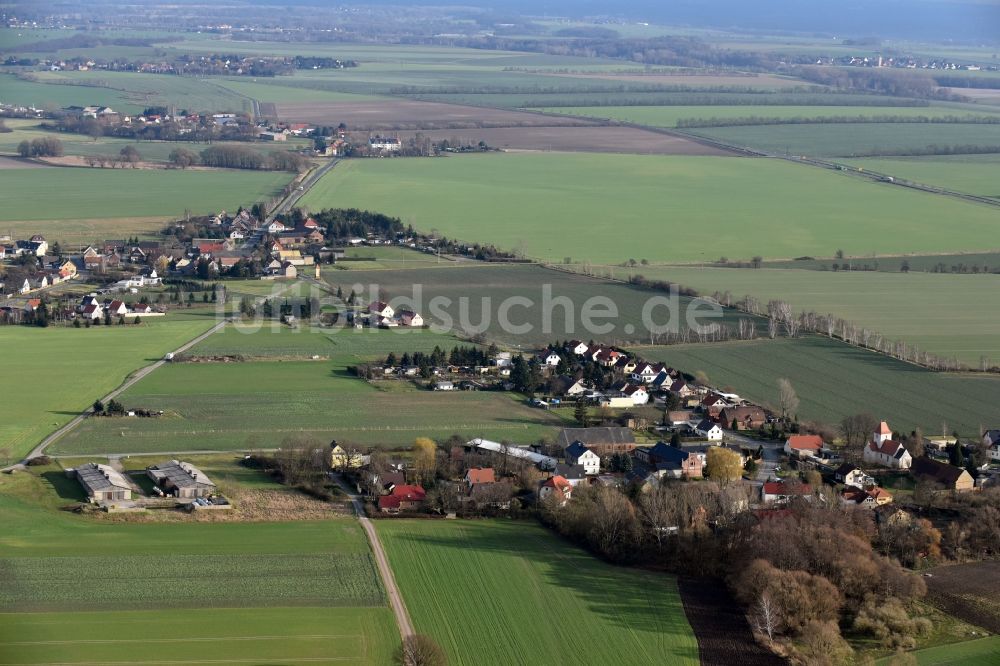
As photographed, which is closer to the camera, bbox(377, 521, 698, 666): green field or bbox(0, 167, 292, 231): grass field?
bbox(377, 521, 698, 666): green field

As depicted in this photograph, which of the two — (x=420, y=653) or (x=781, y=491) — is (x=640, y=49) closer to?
(x=781, y=491)

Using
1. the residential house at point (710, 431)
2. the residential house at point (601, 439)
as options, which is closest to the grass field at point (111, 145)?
the residential house at point (601, 439)

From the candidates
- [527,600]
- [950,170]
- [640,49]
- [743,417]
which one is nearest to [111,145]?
[950,170]

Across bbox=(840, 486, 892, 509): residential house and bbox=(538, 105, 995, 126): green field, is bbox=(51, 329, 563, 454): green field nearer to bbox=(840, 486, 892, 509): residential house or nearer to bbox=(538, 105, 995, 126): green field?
→ bbox=(840, 486, 892, 509): residential house

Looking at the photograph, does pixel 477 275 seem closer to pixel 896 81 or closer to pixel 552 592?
pixel 552 592

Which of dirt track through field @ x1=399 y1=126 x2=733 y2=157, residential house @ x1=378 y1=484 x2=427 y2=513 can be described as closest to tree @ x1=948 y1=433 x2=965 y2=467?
residential house @ x1=378 y1=484 x2=427 y2=513

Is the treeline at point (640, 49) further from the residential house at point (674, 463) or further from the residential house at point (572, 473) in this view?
the residential house at point (572, 473)
